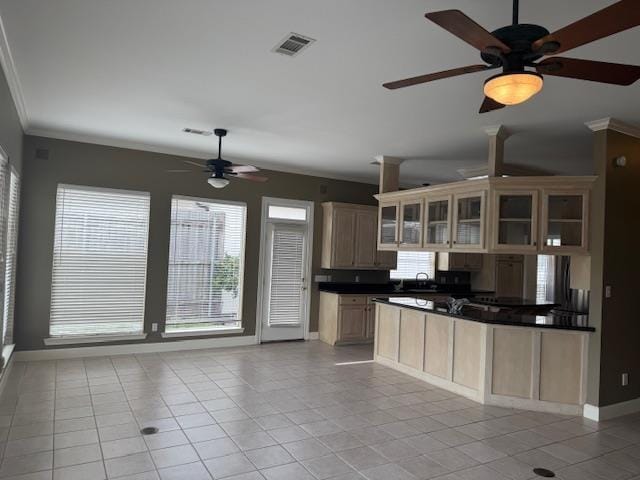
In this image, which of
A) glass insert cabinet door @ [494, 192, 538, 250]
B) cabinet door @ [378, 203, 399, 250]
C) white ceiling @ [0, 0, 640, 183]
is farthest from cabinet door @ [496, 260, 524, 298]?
glass insert cabinet door @ [494, 192, 538, 250]

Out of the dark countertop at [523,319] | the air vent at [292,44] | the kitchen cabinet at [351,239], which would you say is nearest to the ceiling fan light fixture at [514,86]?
the air vent at [292,44]

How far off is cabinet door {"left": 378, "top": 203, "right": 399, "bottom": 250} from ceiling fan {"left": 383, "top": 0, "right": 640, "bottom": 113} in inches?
160

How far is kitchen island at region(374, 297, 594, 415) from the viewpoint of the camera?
4.27m

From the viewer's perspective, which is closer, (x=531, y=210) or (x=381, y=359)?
(x=531, y=210)

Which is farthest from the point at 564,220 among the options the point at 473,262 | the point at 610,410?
the point at 473,262

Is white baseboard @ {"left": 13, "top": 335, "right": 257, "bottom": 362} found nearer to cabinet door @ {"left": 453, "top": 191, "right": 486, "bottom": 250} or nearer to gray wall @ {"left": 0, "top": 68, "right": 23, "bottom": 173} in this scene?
gray wall @ {"left": 0, "top": 68, "right": 23, "bottom": 173}

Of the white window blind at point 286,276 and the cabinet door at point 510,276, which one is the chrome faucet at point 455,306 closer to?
the white window blind at point 286,276

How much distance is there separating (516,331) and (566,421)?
880mm

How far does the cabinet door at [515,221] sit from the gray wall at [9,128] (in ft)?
15.0

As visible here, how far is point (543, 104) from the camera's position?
3822 mm

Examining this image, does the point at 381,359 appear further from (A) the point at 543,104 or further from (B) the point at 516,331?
(A) the point at 543,104

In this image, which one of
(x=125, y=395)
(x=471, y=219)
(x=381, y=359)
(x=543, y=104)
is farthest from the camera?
(x=381, y=359)

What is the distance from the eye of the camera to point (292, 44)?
115 inches

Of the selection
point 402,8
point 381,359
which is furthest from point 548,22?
point 381,359
